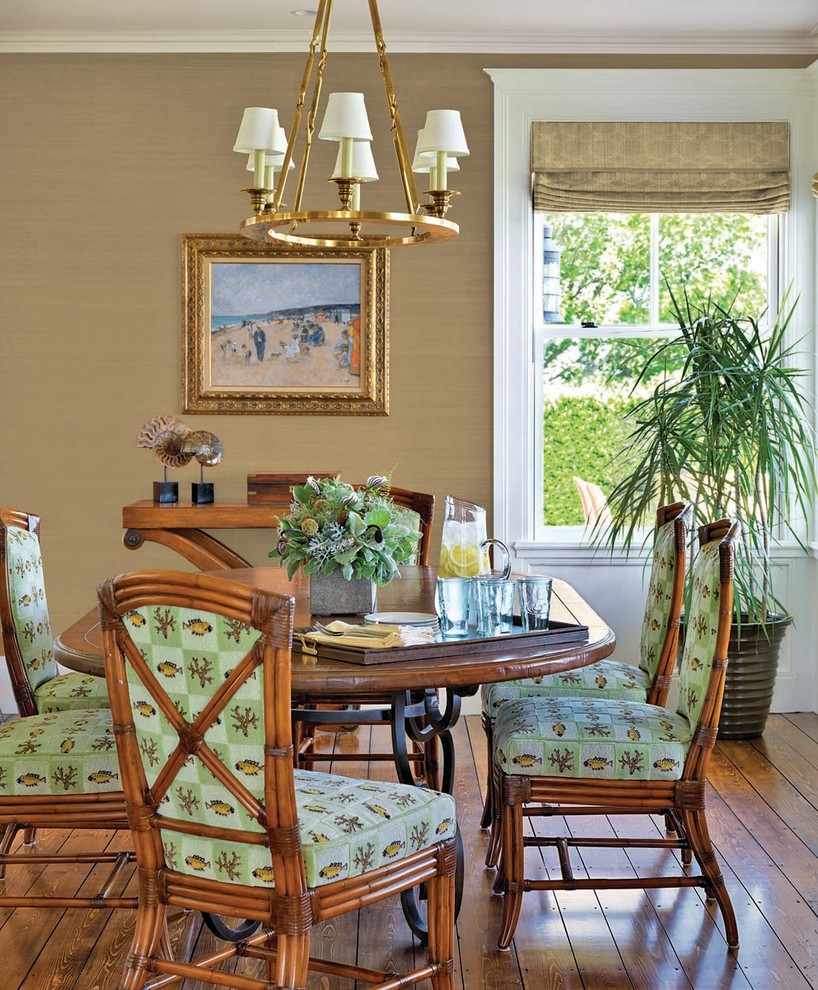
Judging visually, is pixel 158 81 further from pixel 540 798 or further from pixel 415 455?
pixel 540 798

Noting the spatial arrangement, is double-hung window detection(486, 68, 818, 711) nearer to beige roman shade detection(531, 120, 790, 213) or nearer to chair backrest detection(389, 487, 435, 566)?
beige roman shade detection(531, 120, 790, 213)

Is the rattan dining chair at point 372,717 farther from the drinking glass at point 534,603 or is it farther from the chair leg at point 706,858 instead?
the chair leg at point 706,858

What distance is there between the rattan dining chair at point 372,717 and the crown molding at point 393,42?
194 cm

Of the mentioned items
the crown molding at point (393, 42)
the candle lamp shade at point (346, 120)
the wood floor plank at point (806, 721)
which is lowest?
the wood floor plank at point (806, 721)

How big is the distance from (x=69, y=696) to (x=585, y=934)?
1496mm

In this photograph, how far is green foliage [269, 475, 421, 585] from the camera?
2.71m

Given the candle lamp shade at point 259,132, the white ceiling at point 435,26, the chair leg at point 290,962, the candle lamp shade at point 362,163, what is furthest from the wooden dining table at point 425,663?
the white ceiling at point 435,26

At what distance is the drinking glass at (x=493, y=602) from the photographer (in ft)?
8.44

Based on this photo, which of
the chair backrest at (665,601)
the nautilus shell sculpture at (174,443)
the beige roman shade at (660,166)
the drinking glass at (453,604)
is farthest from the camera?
the beige roman shade at (660,166)

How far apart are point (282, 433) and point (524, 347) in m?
1.11

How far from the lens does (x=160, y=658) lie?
2.02m

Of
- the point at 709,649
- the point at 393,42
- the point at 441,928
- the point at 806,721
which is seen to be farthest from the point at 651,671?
the point at 393,42

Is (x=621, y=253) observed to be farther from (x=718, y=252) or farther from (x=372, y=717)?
(x=372, y=717)

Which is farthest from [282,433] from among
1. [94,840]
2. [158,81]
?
[94,840]
